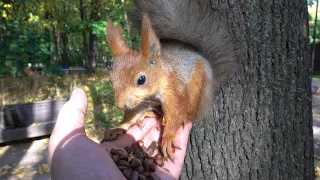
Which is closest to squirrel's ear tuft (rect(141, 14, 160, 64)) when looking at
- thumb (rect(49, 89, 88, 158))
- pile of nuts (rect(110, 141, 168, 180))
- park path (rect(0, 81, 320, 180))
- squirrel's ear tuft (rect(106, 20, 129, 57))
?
squirrel's ear tuft (rect(106, 20, 129, 57))

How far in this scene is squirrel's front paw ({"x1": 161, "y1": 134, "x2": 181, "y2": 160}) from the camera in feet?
4.19

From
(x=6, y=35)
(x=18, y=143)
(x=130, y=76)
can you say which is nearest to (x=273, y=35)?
(x=130, y=76)

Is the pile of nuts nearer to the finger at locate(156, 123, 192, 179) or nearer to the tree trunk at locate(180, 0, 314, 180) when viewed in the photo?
the finger at locate(156, 123, 192, 179)

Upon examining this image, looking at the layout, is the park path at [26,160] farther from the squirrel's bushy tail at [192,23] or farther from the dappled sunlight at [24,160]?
the squirrel's bushy tail at [192,23]

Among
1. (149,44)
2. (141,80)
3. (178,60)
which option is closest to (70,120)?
(141,80)

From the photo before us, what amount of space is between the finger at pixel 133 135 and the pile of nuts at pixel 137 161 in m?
0.07

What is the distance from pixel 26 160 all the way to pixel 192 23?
10.2ft

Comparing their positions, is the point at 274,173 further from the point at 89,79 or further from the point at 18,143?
the point at 89,79

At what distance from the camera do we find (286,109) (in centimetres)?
138

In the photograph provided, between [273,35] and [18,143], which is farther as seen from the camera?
[18,143]

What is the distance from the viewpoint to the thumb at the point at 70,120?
1062mm

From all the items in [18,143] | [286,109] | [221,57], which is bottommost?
[18,143]

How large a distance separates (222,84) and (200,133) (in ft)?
Result: 1.00

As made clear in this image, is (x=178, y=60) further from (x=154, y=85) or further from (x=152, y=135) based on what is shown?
(x=152, y=135)
